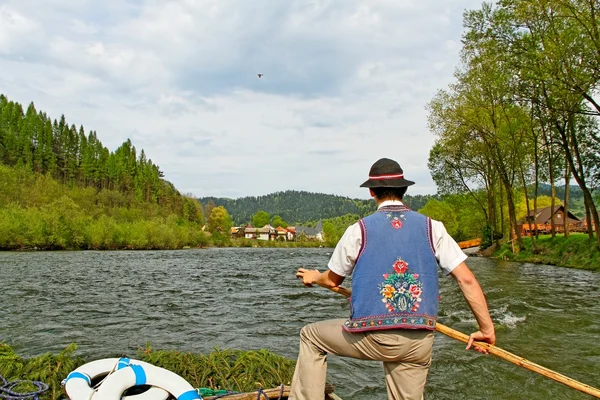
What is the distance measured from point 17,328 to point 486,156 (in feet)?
118

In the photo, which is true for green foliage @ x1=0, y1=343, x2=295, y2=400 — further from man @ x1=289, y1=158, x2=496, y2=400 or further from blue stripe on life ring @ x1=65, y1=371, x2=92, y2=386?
man @ x1=289, y1=158, x2=496, y2=400

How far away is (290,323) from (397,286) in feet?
32.5

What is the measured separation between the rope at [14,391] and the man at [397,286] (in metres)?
3.56

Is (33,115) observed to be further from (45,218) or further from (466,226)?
(466,226)

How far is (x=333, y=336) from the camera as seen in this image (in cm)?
413

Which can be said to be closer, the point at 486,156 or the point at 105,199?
the point at 486,156

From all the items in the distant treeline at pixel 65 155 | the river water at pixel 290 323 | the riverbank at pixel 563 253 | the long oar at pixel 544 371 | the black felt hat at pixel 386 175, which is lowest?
the river water at pixel 290 323

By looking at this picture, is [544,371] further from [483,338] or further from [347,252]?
[347,252]

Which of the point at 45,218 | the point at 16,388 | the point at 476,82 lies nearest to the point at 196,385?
the point at 16,388

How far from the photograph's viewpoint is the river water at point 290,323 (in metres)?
8.32

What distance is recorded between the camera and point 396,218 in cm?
395

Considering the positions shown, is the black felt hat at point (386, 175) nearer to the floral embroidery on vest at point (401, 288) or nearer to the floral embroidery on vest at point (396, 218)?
the floral embroidery on vest at point (396, 218)

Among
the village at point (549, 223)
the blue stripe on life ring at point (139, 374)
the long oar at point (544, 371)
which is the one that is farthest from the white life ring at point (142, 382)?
the village at point (549, 223)

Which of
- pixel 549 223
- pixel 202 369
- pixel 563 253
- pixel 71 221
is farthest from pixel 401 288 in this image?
pixel 549 223
